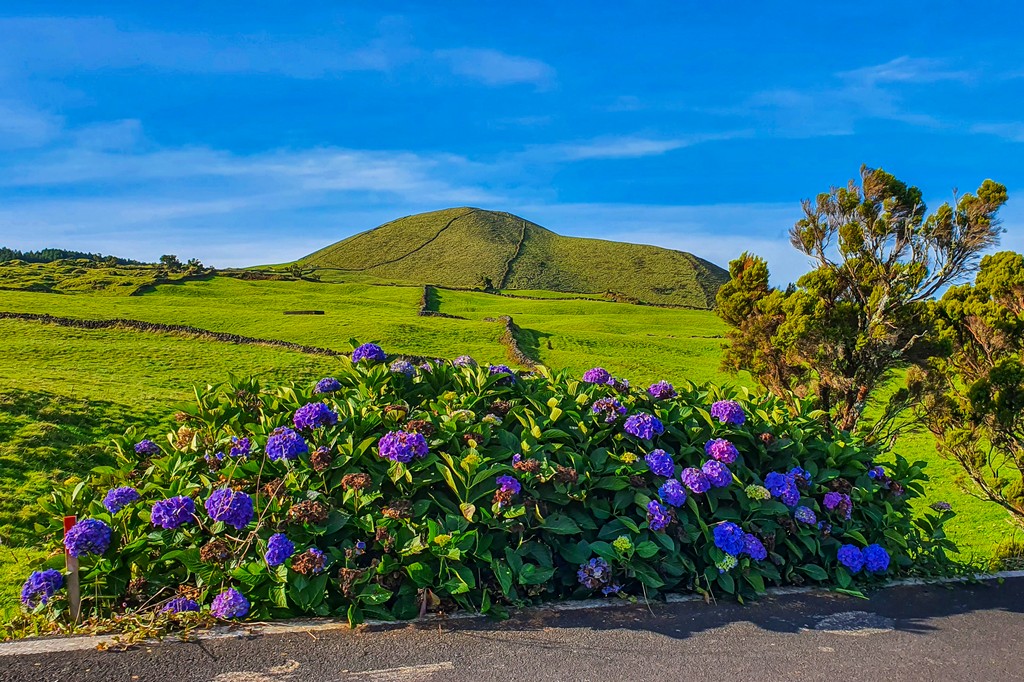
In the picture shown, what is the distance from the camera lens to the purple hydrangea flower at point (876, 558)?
5.20 m

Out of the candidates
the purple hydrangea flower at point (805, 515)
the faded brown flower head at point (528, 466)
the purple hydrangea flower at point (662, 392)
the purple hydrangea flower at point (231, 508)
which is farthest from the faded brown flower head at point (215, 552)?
the purple hydrangea flower at point (805, 515)

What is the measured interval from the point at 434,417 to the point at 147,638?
2.40m

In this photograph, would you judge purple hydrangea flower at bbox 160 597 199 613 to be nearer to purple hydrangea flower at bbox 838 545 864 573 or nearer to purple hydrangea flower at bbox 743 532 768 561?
purple hydrangea flower at bbox 743 532 768 561

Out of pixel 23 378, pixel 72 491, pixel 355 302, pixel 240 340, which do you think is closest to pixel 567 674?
pixel 72 491

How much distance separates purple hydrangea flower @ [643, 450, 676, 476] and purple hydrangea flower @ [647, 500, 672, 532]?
0.30m

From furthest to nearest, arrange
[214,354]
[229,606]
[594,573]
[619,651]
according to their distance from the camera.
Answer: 1. [214,354]
2. [594,573]
3. [229,606]
4. [619,651]

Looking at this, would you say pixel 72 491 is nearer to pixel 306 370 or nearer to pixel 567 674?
pixel 567 674

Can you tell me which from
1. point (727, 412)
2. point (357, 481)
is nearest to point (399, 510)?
point (357, 481)

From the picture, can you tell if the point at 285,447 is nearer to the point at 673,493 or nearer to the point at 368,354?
the point at 368,354

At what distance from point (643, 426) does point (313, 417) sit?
2.56 metres

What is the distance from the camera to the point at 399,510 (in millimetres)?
4633

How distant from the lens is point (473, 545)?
4520mm

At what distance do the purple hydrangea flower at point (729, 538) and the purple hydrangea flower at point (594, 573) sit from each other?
36.2 inches

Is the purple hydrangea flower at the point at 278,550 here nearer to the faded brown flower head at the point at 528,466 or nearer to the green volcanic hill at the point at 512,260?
the faded brown flower head at the point at 528,466
